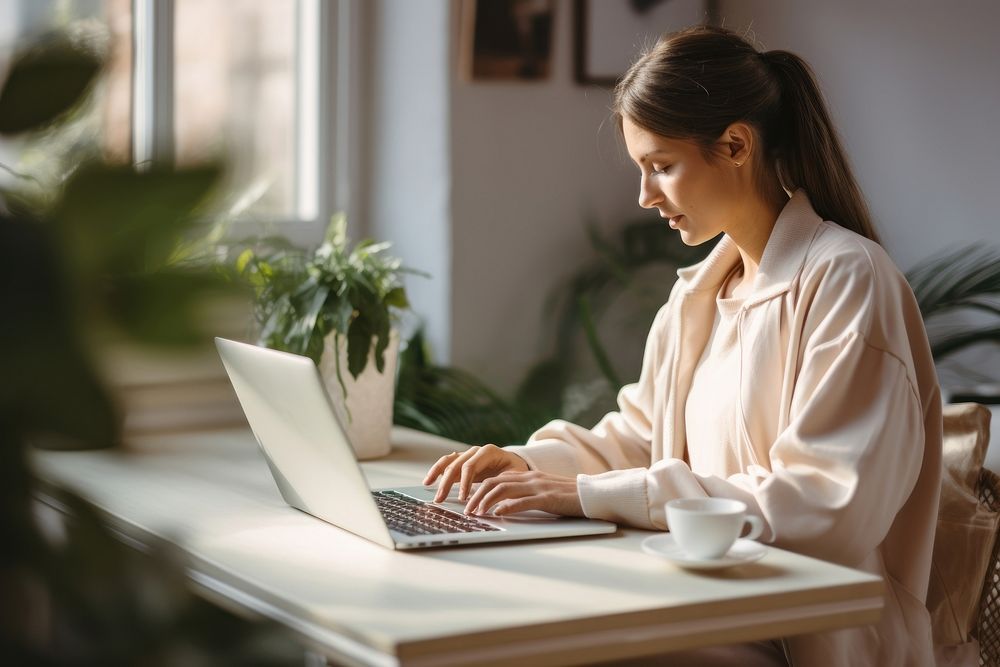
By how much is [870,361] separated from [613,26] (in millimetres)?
1918

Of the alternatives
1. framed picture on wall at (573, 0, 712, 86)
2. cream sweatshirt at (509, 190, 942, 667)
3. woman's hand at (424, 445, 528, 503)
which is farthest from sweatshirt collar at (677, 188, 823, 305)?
framed picture on wall at (573, 0, 712, 86)

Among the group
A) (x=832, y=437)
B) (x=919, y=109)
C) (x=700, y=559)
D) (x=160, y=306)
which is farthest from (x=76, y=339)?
(x=919, y=109)

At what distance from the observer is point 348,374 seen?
2.17 metres

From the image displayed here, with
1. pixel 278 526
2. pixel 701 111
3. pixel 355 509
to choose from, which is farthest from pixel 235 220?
pixel 701 111

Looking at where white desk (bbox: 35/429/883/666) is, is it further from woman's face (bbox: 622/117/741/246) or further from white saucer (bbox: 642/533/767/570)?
woman's face (bbox: 622/117/741/246)

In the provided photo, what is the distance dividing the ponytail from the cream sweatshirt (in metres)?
0.04

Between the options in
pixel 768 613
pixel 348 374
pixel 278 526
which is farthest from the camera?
pixel 348 374

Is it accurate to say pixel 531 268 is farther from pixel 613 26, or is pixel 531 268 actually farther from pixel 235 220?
pixel 235 220

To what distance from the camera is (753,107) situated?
169 cm

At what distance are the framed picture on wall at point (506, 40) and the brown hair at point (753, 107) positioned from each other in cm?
130

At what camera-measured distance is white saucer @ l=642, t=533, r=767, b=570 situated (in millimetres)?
1214

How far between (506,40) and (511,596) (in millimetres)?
2135

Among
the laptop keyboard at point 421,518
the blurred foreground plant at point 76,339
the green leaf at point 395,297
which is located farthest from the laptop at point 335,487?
the blurred foreground plant at point 76,339

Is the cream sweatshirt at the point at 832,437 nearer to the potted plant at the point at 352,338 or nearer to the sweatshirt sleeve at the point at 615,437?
the sweatshirt sleeve at the point at 615,437
